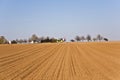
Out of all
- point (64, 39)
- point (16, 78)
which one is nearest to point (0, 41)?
point (64, 39)

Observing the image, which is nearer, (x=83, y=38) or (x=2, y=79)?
(x=2, y=79)

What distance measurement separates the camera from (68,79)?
39.9 feet

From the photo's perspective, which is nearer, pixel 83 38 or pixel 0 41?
pixel 0 41

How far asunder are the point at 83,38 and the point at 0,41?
2196 inches

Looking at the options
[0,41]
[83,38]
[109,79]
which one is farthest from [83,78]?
A: [83,38]

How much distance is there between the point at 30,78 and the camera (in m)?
12.6

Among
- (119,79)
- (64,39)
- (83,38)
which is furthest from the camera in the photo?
(83,38)

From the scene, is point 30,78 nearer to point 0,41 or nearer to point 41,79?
point 41,79

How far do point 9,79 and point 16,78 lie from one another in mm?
443

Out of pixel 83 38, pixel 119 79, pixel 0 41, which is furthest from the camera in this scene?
pixel 83 38

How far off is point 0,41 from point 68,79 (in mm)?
112774

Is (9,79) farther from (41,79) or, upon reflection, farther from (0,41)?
(0,41)

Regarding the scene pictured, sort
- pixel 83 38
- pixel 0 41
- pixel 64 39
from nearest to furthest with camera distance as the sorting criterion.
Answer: pixel 0 41 < pixel 64 39 < pixel 83 38

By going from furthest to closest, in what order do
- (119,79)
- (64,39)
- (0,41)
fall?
1. (64,39)
2. (0,41)
3. (119,79)
